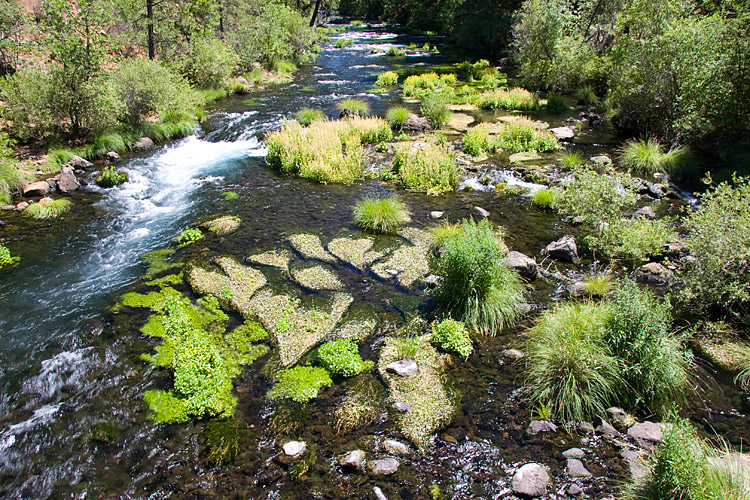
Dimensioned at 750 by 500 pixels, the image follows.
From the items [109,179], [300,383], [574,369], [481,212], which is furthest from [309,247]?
[109,179]

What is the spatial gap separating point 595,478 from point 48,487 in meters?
8.06

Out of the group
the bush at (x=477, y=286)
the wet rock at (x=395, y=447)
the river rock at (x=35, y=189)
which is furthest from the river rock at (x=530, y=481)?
the river rock at (x=35, y=189)

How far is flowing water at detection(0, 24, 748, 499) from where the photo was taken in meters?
6.49

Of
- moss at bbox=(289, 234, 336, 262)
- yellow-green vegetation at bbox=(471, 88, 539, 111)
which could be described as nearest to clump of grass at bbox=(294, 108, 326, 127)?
yellow-green vegetation at bbox=(471, 88, 539, 111)

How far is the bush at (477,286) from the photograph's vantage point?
9.77 metres

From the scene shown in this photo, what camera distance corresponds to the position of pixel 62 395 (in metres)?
7.94

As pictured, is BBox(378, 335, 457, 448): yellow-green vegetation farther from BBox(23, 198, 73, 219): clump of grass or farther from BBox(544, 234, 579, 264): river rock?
BBox(23, 198, 73, 219): clump of grass

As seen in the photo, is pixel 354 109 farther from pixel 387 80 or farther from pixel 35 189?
pixel 35 189

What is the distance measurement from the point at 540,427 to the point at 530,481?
1189 millimetres

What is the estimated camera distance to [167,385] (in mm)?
8156

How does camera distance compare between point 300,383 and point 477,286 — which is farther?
point 477,286

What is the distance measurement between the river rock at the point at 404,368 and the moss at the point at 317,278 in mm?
3093

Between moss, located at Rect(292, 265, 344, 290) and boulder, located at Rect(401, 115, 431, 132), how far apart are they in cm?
1381

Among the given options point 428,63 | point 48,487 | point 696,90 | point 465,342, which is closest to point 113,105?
point 48,487
